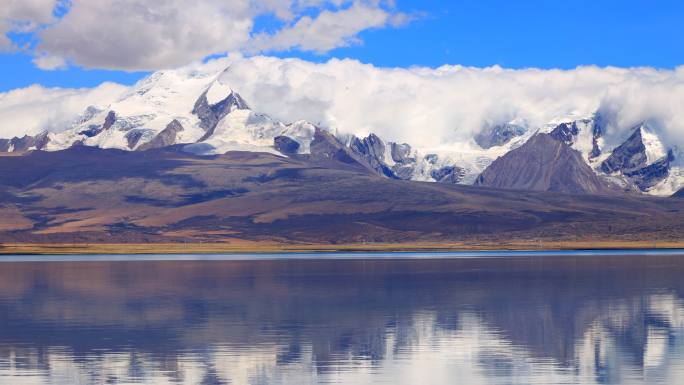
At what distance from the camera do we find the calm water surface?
49.6 metres

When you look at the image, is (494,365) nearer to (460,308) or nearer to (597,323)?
(597,323)

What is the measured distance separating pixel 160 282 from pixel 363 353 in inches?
2864

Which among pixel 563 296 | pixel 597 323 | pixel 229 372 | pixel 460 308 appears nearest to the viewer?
pixel 229 372

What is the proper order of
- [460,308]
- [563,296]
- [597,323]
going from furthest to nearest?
1. [563,296]
2. [460,308]
3. [597,323]

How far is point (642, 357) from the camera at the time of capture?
5419cm

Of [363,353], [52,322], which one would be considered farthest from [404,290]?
[363,353]

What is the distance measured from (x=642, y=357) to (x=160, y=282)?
80119 mm

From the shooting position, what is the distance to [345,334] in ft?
215

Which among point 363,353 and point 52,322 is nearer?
point 363,353

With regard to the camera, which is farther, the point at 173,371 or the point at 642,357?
the point at 642,357

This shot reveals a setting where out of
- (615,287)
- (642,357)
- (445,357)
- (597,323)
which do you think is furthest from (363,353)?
(615,287)

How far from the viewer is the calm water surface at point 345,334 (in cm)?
4962

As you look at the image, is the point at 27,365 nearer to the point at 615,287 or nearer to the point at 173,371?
the point at 173,371

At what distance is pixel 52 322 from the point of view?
2916 inches
